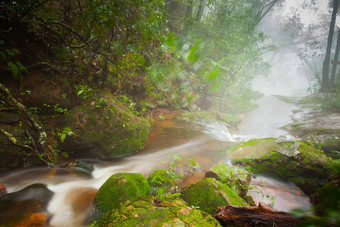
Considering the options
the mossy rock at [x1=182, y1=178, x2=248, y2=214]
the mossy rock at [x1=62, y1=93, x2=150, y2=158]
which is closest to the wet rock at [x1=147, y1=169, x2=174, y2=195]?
the mossy rock at [x1=182, y1=178, x2=248, y2=214]

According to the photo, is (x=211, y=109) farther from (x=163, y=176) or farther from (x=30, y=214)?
(x=30, y=214)

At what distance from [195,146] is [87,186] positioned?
3309 mm

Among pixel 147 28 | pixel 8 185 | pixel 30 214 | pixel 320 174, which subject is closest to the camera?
pixel 30 214

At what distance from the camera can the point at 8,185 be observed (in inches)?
107

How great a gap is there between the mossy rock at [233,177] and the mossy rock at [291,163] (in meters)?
1.09

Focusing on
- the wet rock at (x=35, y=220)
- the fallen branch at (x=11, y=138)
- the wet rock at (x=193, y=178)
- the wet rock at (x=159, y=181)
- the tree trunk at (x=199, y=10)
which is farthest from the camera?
the tree trunk at (x=199, y=10)

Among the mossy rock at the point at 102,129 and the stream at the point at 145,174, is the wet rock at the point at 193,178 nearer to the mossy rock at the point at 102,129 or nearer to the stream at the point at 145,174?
the stream at the point at 145,174

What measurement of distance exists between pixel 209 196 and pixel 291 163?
9.21ft

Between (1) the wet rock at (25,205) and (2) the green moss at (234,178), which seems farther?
(2) the green moss at (234,178)

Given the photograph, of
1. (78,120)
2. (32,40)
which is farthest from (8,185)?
(32,40)

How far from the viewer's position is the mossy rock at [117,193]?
232 cm

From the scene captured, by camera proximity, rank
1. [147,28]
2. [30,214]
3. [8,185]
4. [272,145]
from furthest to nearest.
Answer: [272,145] < [147,28] < [8,185] < [30,214]

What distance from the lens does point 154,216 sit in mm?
1388

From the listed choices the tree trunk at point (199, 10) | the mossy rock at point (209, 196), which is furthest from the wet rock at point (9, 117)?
the tree trunk at point (199, 10)
